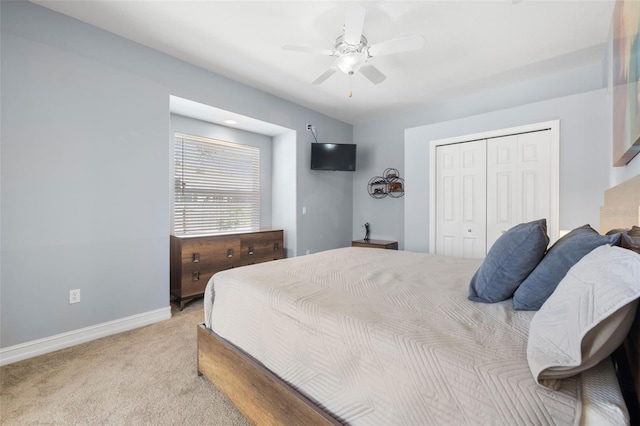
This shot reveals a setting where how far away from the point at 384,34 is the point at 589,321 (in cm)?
264

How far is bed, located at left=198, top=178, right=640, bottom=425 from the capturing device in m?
0.67

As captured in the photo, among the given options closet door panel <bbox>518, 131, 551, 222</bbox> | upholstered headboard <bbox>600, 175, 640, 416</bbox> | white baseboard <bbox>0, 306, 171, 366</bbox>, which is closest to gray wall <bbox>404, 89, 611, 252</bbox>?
closet door panel <bbox>518, 131, 551, 222</bbox>

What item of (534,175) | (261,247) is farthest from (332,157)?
(534,175)

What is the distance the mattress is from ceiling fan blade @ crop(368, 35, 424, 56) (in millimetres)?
1717

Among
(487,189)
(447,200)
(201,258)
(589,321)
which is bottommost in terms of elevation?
(201,258)

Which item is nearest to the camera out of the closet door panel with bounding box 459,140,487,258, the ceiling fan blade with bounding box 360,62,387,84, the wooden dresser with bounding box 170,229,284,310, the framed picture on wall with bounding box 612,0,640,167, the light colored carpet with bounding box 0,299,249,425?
the framed picture on wall with bounding box 612,0,640,167

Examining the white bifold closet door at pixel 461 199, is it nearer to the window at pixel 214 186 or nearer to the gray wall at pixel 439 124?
the gray wall at pixel 439 124

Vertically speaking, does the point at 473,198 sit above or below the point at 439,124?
below

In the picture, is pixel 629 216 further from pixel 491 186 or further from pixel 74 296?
pixel 74 296

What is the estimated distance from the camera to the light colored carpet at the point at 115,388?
1.45 metres

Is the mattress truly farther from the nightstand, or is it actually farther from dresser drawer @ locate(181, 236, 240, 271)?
the nightstand

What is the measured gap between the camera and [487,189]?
320 centimetres

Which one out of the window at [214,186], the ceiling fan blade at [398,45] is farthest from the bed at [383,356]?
the window at [214,186]

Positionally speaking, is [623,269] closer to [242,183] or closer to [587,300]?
[587,300]
